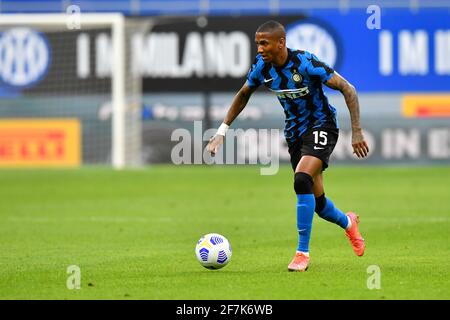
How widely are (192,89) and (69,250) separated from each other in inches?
552

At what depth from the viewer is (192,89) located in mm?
25000

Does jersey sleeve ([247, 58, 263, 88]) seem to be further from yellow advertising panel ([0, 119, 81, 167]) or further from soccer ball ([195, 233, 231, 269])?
yellow advertising panel ([0, 119, 81, 167])

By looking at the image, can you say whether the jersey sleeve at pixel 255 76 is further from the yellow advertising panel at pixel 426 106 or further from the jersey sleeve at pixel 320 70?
the yellow advertising panel at pixel 426 106

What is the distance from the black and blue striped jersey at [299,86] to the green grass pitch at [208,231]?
135 cm

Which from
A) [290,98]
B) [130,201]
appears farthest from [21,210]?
[290,98]

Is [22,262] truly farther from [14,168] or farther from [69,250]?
[14,168]

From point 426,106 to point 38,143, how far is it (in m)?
9.34

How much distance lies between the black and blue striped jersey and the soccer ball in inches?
51.1

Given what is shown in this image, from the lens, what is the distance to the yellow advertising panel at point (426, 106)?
969 inches

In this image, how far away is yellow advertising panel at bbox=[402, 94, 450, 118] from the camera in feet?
80.8

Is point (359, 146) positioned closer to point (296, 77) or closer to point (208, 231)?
point (296, 77)
